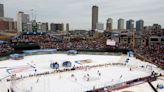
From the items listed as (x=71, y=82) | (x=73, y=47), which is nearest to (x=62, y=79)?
(x=71, y=82)

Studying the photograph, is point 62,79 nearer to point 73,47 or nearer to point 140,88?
point 140,88

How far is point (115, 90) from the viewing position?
22.9 m

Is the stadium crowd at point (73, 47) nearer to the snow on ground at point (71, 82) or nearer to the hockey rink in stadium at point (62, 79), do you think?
the hockey rink in stadium at point (62, 79)

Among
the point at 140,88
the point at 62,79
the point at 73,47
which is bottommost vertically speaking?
the point at 140,88

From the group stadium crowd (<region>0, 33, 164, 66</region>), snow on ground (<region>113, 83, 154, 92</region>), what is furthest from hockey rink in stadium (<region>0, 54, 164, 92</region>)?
stadium crowd (<region>0, 33, 164, 66</region>)

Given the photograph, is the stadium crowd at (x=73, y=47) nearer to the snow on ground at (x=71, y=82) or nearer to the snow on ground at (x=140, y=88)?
the snow on ground at (x=140, y=88)

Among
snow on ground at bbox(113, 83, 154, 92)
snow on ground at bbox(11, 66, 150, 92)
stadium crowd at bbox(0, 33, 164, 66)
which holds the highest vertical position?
stadium crowd at bbox(0, 33, 164, 66)

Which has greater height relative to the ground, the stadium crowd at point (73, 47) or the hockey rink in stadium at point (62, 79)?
the stadium crowd at point (73, 47)

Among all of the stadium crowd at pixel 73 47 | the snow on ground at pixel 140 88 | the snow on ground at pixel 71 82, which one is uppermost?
the stadium crowd at pixel 73 47

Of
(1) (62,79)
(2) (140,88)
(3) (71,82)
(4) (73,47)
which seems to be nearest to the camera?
(2) (140,88)

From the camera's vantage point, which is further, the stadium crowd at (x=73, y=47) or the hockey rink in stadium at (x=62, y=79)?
the stadium crowd at (x=73, y=47)

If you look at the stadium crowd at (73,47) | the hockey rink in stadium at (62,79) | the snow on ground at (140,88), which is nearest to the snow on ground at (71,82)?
the hockey rink in stadium at (62,79)

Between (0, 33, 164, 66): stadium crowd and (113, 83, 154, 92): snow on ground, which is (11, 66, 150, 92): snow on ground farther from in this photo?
(0, 33, 164, 66): stadium crowd

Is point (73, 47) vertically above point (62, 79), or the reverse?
point (73, 47)
